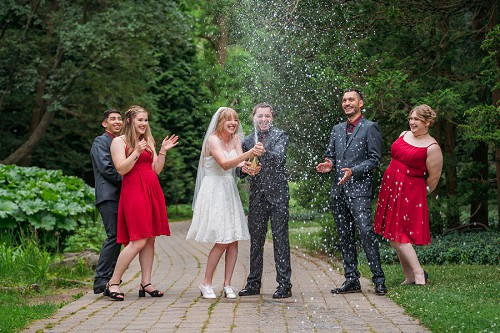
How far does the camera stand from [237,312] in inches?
283

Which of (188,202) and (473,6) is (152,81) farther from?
(473,6)

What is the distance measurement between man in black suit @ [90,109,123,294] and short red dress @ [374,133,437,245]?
9.54ft

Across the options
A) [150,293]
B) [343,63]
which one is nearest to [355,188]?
[150,293]

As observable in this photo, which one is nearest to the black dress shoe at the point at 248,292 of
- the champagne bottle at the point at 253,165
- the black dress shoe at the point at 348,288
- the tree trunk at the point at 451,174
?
the black dress shoe at the point at 348,288

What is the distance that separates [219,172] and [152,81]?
68.6 feet

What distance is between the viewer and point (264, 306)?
756cm

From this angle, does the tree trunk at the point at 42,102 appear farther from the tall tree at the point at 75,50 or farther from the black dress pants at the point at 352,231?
Result: the black dress pants at the point at 352,231

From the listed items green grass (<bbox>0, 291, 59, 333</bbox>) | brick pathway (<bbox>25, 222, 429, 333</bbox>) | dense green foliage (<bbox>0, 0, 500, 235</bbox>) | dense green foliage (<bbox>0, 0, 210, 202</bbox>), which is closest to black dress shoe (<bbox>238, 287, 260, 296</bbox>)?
A: brick pathway (<bbox>25, 222, 429, 333</bbox>)

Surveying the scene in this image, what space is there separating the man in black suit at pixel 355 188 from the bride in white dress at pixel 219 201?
0.92m

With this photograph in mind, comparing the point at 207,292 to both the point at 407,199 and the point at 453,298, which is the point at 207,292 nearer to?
the point at 407,199

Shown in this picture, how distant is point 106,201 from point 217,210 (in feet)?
4.61

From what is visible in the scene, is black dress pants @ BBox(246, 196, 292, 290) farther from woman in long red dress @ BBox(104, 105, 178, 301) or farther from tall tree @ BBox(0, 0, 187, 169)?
tall tree @ BBox(0, 0, 187, 169)

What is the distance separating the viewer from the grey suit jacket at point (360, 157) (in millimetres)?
8328

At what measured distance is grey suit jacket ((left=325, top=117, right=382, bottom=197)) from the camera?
8328 mm
